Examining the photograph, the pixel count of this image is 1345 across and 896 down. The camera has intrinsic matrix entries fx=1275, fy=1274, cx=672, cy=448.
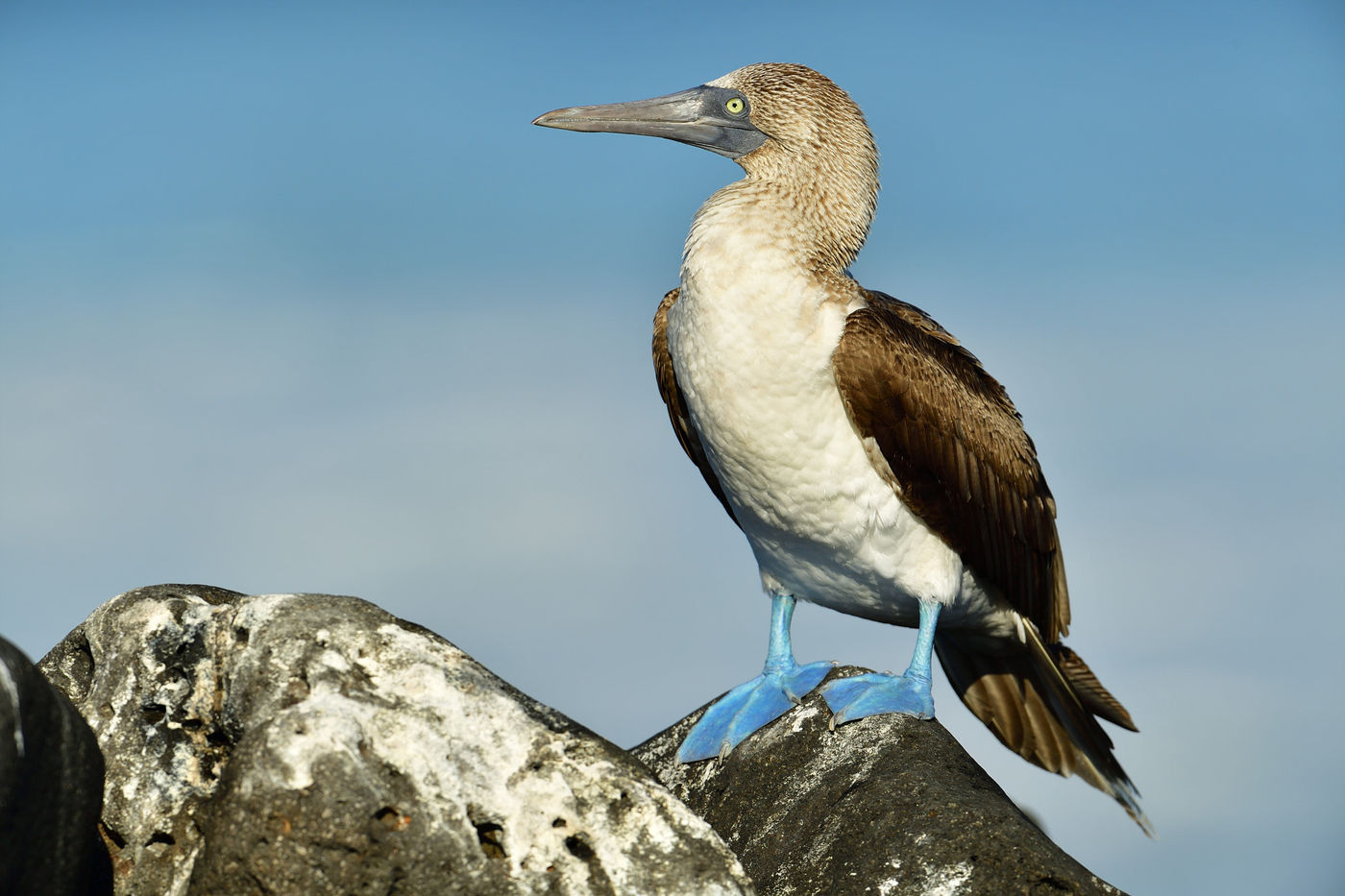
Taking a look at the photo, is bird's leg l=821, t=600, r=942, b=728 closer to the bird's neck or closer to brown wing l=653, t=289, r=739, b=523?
brown wing l=653, t=289, r=739, b=523

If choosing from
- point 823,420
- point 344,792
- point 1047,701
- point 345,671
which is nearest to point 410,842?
point 344,792

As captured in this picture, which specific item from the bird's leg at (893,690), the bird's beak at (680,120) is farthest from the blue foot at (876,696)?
the bird's beak at (680,120)

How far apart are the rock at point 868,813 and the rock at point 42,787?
244cm

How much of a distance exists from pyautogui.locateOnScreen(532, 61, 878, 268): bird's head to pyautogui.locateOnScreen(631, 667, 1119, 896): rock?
7.37 ft

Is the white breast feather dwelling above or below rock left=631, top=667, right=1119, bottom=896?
above

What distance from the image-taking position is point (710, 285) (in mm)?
5555

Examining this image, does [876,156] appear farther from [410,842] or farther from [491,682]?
[410,842]

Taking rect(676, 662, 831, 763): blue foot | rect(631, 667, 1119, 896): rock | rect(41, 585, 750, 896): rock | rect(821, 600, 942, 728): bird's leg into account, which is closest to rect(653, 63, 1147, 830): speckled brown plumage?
rect(821, 600, 942, 728): bird's leg

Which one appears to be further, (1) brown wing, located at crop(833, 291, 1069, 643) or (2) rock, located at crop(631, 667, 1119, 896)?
(1) brown wing, located at crop(833, 291, 1069, 643)

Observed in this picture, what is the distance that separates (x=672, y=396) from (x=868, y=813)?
8.14 feet

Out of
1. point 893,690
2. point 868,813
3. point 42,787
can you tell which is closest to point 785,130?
point 893,690

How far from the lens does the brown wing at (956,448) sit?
561 centimetres

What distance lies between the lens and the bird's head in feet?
19.8

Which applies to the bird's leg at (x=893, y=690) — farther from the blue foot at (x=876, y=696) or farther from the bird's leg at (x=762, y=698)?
the bird's leg at (x=762, y=698)
